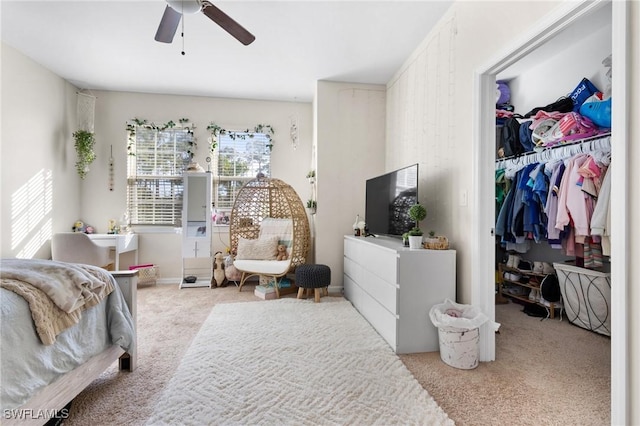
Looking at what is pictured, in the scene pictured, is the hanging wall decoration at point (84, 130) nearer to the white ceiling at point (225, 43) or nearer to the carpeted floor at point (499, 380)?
the white ceiling at point (225, 43)

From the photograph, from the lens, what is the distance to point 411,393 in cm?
169

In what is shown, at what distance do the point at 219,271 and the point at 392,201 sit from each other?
2521mm

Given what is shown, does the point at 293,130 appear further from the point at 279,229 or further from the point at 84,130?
the point at 84,130

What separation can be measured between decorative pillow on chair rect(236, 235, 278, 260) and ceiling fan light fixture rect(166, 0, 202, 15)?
258 cm

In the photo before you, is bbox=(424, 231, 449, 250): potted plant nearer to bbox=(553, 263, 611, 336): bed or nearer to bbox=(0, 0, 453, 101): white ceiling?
bbox=(553, 263, 611, 336): bed

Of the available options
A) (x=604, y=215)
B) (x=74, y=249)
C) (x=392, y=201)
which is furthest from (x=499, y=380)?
(x=74, y=249)

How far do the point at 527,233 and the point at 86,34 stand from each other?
4.59 metres

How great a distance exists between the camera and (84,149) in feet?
13.4

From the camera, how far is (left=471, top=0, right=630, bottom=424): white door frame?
1.19 meters

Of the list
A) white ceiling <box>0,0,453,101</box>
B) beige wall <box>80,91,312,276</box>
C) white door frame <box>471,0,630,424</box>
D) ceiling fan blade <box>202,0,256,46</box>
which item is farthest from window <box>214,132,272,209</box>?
white door frame <box>471,0,630,424</box>

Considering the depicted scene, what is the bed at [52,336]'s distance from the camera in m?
1.10

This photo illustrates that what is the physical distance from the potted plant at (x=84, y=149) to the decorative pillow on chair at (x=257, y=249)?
7.78 ft

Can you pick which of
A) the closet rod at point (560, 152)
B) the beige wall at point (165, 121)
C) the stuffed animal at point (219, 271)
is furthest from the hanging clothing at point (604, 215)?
the stuffed animal at point (219, 271)

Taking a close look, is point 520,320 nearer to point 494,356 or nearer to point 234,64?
point 494,356
